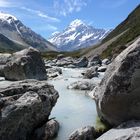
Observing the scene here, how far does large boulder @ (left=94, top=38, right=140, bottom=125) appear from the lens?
1669cm

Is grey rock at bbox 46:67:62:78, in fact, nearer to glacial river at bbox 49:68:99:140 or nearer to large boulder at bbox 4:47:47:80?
large boulder at bbox 4:47:47:80

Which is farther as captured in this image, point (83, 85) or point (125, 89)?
point (83, 85)

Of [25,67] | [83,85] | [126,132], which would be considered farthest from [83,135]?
[25,67]

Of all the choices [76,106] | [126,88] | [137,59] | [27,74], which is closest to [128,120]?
[126,88]

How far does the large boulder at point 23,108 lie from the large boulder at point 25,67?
22234 millimetres

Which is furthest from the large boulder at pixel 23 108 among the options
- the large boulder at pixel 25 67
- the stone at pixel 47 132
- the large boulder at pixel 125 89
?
the large boulder at pixel 25 67

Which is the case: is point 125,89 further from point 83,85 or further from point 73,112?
point 83,85

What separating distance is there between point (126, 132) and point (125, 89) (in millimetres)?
2400

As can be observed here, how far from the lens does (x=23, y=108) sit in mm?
17531

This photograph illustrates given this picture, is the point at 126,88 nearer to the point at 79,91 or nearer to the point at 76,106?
the point at 76,106

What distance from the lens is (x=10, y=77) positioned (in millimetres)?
44562

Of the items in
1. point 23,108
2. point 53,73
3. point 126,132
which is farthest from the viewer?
point 53,73

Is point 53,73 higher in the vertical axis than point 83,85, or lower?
higher

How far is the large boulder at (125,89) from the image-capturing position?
16688mm
